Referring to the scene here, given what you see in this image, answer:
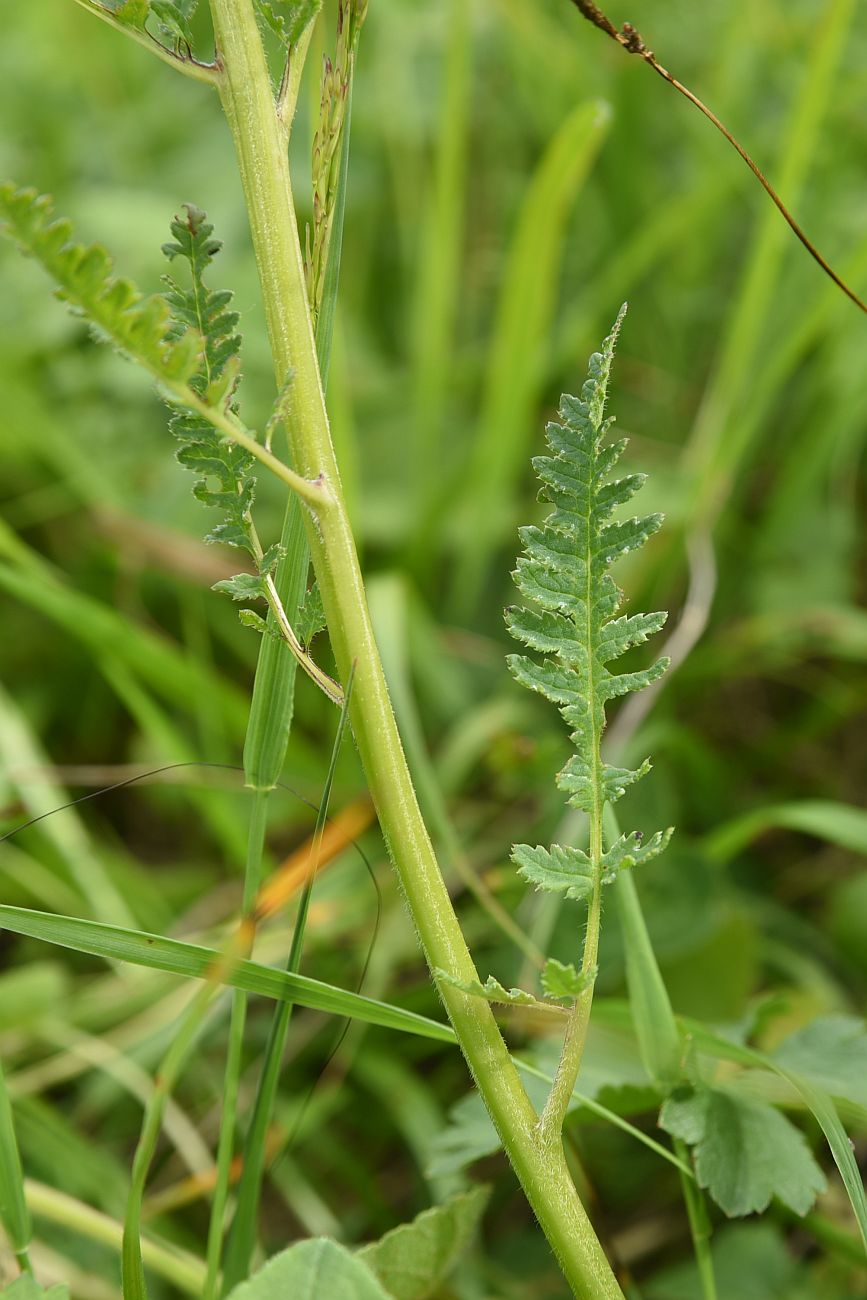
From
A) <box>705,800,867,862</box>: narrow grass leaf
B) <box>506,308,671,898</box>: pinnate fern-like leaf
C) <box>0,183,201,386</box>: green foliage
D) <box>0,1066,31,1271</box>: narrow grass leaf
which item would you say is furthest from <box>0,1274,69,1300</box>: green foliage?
<box>705,800,867,862</box>: narrow grass leaf

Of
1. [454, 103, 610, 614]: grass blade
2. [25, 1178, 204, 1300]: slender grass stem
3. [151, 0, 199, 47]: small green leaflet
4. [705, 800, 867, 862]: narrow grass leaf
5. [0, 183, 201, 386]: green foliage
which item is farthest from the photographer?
[454, 103, 610, 614]: grass blade

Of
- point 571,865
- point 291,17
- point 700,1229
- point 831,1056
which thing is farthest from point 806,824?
point 291,17

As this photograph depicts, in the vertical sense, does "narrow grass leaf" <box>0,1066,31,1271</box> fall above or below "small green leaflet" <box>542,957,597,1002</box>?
below

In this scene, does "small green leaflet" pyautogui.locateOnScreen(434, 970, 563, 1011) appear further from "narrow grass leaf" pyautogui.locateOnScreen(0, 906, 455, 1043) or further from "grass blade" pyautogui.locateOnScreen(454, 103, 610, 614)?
"grass blade" pyautogui.locateOnScreen(454, 103, 610, 614)

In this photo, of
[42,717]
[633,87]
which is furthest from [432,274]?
[42,717]

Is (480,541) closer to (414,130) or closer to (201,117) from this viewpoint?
(414,130)

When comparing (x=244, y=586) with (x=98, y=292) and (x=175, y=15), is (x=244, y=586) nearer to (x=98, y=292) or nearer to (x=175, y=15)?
→ (x=98, y=292)
